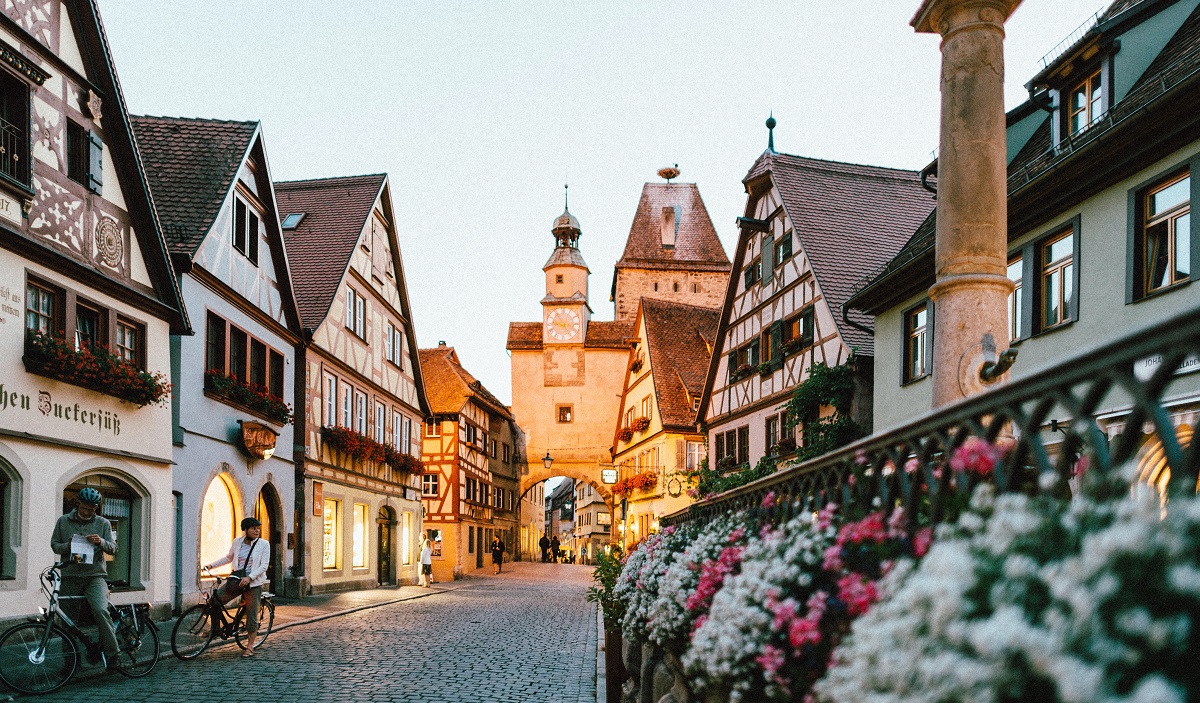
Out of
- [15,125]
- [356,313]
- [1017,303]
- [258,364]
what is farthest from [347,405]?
[1017,303]

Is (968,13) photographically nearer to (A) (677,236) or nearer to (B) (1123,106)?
(B) (1123,106)

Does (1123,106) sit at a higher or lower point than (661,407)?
higher

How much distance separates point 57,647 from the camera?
9.02m

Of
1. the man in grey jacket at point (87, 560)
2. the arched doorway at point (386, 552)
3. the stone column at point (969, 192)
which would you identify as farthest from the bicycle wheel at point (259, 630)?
the arched doorway at point (386, 552)

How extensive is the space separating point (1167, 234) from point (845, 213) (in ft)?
49.3

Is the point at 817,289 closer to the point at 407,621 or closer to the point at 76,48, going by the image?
the point at 407,621

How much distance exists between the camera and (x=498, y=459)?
190ft

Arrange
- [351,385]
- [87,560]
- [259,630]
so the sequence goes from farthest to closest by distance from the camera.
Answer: [351,385], [259,630], [87,560]

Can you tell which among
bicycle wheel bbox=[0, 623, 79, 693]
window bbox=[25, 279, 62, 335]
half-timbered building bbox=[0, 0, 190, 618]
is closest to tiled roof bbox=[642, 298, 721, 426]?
half-timbered building bbox=[0, 0, 190, 618]

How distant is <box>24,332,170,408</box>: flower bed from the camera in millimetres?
12758

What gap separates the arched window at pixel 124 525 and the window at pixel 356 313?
11.2m

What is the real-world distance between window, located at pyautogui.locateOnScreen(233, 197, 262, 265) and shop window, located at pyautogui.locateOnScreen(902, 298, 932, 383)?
12.7 m

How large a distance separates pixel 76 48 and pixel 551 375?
44326 millimetres

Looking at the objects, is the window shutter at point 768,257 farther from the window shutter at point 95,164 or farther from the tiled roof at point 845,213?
the window shutter at point 95,164
